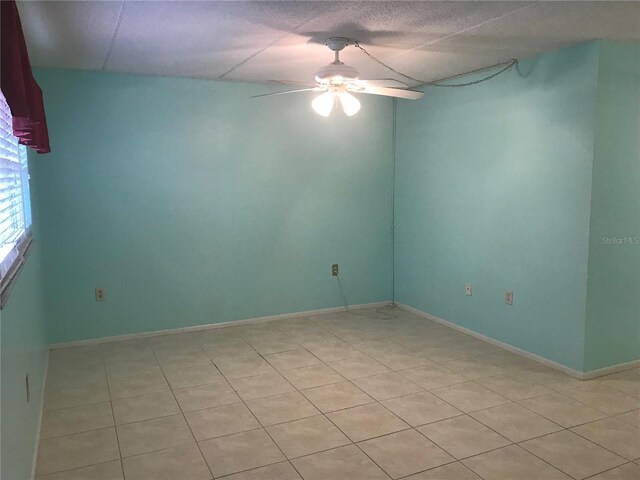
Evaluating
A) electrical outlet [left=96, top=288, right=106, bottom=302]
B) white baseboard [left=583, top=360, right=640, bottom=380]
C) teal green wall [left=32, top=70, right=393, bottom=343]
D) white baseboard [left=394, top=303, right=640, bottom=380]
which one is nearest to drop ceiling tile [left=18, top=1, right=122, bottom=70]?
teal green wall [left=32, top=70, right=393, bottom=343]

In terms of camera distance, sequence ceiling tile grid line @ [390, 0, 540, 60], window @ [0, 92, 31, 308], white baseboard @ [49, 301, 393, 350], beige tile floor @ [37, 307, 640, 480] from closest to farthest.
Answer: window @ [0, 92, 31, 308], beige tile floor @ [37, 307, 640, 480], ceiling tile grid line @ [390, 0, 540, 60], white baseboard @ [49, 301, 393, 350]

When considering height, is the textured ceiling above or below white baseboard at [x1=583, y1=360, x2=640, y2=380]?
above

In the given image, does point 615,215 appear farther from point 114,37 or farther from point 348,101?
point 114,37

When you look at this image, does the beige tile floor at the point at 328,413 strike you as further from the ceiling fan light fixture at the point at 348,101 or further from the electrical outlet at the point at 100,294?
the ceiling fan light fixture at the point at 348,101

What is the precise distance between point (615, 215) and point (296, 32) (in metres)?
2.37

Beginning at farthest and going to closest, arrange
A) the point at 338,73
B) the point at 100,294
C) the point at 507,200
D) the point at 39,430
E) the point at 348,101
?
the point at 100,294
the point at 507,200
the point at 348,101
the point at 338,73
the point at 39,430

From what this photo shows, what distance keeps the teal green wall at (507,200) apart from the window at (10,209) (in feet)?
10.6

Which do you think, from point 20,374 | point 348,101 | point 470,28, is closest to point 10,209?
point 20,374

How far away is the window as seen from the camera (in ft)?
6.59

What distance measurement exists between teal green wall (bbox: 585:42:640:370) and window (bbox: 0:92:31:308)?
3260 millimetres

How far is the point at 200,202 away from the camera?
4336mm

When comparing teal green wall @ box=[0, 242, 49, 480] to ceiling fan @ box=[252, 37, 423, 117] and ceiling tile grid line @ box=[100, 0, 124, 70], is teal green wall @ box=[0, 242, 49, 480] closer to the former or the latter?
ceiling tile grid line @ box=[100, 0, 124, 70]

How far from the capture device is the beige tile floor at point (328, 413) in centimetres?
237

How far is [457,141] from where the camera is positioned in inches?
169
